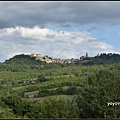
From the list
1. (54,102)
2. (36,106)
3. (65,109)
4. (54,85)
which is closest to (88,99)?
(65,109)

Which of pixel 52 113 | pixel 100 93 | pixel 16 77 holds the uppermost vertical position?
pixel 16 77

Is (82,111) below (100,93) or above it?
below

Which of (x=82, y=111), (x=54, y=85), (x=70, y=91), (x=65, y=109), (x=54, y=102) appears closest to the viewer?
(x=82, y=111)

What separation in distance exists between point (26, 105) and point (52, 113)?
1005cm

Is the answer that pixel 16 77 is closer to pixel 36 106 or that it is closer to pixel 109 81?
pixel 36 106

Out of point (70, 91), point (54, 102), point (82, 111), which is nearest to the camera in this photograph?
point (82, 111)

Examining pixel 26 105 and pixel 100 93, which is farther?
pixel 26 105

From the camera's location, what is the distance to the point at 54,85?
123375 millimetres

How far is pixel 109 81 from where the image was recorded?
4322 centimetres

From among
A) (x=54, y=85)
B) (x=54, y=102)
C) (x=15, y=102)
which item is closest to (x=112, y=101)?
(x=54, y=102)

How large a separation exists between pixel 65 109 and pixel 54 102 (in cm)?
396

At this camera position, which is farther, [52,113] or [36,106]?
[36,106]

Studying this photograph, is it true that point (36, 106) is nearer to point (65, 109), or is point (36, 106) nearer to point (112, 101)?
point (65, 109)

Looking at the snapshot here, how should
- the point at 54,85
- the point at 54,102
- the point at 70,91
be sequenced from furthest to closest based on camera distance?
the point at 54,85, the point at 70,91, the point at 54,102
